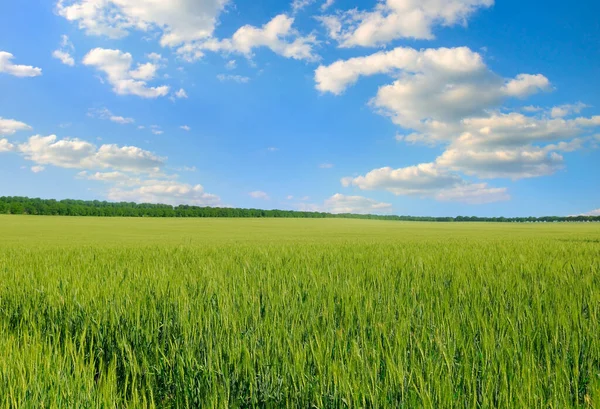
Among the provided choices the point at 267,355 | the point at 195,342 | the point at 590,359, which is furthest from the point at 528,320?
the point at 195,342

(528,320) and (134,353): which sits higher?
(528,320)

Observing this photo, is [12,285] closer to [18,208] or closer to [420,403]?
[420,403]

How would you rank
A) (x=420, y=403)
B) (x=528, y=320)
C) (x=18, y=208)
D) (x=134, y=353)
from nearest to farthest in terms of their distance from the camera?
1. (x=420, y=403)
2. (x=134, y=353)
3. (x=528, y=320)
4. (x=18, y=208)

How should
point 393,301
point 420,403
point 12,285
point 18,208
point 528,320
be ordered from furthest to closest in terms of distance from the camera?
point 18,208 → point 12,285 → point 393,301 → point 528,320 → point 420,403

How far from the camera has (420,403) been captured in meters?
1.71

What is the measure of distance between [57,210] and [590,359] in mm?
84536

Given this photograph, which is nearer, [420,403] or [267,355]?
[420,403]

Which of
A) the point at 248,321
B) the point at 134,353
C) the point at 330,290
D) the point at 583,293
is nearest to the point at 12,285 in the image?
the point at 134,353

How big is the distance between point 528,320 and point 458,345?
986 millimetres

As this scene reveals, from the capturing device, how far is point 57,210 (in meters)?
71.6

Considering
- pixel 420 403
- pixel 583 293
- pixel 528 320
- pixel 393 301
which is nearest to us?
pixel 420 403

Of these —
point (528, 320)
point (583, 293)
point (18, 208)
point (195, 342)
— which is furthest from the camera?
point (18, 208)

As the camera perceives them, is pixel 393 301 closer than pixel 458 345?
No

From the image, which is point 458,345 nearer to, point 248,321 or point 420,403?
point 420,403
